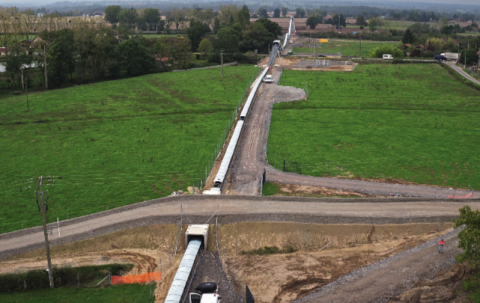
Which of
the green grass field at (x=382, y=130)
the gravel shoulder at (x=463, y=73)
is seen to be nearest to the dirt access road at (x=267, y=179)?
the green grass field at (x=382, y=130)

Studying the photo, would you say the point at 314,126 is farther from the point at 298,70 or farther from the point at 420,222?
the point at 298,70

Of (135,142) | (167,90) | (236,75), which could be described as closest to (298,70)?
(236,75)

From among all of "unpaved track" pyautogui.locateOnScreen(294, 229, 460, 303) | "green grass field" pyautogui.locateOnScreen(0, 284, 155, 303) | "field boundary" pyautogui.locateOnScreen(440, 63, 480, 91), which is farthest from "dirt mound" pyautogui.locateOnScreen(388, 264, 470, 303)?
"field boundary" pyautogui.locateOnScreen(440, 63, 480, 91)

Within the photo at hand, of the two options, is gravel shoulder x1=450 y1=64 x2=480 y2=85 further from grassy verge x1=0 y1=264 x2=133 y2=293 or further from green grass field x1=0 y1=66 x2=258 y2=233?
grassy verge x1=0 y1=264 x2=133 y2=293

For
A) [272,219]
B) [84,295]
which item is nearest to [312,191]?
[272,219]

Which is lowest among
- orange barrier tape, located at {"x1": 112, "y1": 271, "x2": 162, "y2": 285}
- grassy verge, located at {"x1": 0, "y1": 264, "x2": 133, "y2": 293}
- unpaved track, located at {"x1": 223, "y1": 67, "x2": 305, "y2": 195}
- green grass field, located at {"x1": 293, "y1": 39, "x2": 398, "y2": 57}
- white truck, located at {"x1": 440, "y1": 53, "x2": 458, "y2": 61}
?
orange barrier tape, located at {"x1": 112, "y1": 271, "x2": 162, "y2": 285}

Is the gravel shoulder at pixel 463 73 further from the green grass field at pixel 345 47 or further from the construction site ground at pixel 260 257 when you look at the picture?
the construction site ground at pixel 260 257
